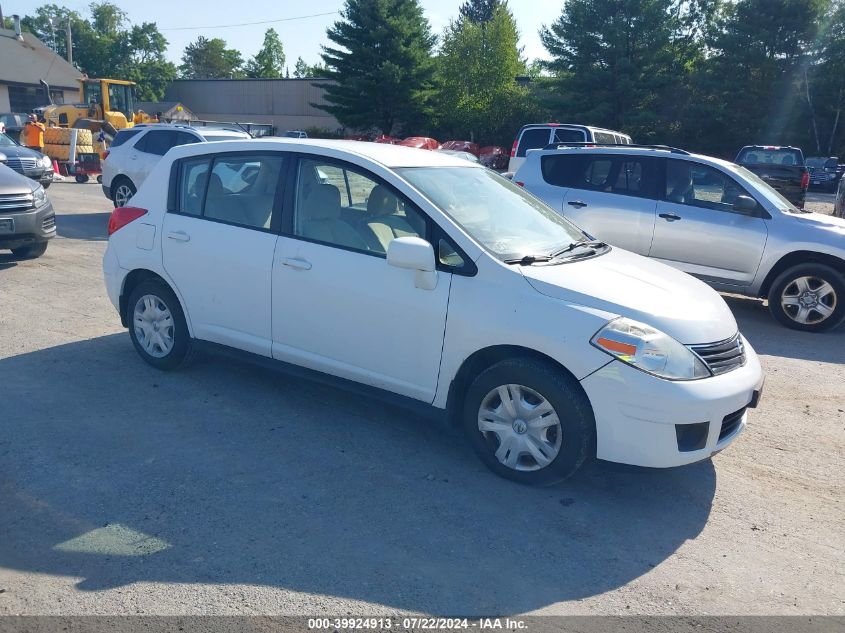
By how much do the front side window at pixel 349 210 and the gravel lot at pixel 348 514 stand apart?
4.11ft

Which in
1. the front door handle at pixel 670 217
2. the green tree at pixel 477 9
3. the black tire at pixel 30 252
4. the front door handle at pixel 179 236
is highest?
the green tree at pixel 477 9

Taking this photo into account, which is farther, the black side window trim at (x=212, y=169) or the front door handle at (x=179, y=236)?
the front door handle at (x=179, y=236)

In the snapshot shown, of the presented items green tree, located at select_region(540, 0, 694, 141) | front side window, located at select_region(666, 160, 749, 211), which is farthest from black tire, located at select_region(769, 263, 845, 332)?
green tree, located at select_region(540, 0, 694, 141)

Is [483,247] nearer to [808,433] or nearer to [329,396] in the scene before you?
[329,396]

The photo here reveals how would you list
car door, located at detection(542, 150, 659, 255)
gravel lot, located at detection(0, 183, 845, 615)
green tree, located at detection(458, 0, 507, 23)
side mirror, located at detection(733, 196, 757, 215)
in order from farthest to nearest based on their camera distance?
green tree, located at detection(458, 0, 507, 23), car door, located at detection(542, 150, 659, 255), side mirror, located at detection(733, 196, 757, 215), gravel lot, located at detection(0, 183, 845, 615)

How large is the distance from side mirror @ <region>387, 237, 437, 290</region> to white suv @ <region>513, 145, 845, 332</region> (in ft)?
16.7

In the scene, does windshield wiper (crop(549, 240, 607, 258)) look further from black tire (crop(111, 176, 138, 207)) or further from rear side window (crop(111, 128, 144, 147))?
rear side window (crop(111, 128, 144, 147))

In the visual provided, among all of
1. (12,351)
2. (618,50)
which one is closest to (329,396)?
(12,351)

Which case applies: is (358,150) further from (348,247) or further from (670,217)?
(670,217)

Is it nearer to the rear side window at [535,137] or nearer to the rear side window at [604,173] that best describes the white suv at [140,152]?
the rear side window at [604,173]

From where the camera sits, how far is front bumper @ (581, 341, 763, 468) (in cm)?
370

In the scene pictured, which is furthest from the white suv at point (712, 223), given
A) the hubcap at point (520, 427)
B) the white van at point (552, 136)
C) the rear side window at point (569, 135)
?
the rear side window at point (569, 135)

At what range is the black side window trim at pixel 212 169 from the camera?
4.95m

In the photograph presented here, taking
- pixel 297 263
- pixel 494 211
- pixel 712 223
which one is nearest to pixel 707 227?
pixel 712 223
